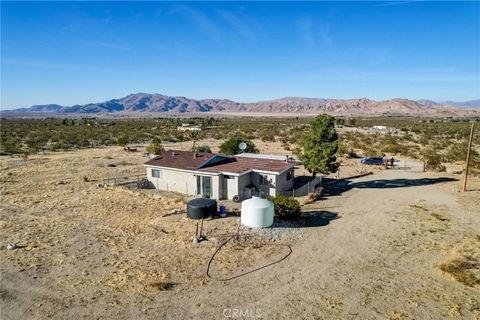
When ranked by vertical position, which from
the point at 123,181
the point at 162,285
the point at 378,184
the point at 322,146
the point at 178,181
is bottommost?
the point at 378,184

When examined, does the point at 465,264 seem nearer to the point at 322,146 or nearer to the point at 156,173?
the point at 322,146

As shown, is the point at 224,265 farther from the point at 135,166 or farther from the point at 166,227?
the point at 135,166

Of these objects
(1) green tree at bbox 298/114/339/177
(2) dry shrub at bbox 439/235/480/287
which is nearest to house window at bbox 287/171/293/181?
(1) green tree at bbox 298/114/339/177

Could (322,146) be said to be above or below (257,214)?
above

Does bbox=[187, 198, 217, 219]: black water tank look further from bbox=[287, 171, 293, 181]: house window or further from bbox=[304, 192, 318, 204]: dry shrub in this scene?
bbox=[287, 171, 293, 181]: house window

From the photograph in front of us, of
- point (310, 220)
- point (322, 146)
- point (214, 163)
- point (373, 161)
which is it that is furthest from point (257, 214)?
point (373, 161)

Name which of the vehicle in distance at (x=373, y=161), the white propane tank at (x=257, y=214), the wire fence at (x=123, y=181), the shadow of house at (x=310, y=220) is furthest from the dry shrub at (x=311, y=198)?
the vehicle in distance at (x=373, y=161)

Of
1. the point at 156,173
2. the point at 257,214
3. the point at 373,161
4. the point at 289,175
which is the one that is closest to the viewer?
the point at 257,214
